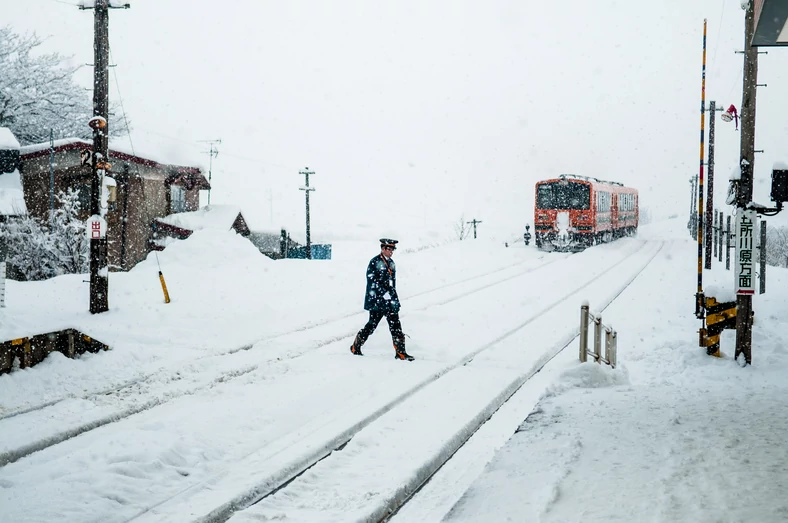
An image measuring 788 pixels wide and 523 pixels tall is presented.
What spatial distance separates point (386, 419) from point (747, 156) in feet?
21.0

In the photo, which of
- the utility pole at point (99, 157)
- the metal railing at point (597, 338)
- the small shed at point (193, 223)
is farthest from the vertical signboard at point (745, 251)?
the small shed at point (193, 223)

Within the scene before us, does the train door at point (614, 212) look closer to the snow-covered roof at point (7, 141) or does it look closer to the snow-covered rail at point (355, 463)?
the snow-covered rail at point (355, 463)

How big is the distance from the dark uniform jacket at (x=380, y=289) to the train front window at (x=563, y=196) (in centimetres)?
2301

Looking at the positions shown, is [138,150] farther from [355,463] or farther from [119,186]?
[355,463]

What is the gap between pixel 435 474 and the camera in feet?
16.3

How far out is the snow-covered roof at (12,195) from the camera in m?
25.6

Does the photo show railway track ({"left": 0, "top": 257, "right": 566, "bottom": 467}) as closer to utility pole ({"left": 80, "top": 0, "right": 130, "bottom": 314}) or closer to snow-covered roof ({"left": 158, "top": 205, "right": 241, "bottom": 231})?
utility pole ({"left": 80, "top": 0, "right": 130, "bottom": 314})

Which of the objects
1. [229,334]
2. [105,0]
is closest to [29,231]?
[105,0]

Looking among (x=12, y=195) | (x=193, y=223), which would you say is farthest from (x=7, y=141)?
(x=193, y=223)

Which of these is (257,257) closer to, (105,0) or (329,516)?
(105,0)

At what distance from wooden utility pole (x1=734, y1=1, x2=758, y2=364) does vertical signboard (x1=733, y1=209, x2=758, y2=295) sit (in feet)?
0.28

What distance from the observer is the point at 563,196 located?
99.9ft

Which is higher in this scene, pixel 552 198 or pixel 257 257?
pixel 552 198

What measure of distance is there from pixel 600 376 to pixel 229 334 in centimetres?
645
